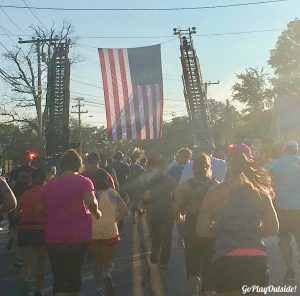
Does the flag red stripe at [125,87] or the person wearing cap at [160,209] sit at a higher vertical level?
the flag red stripe at [125,87]

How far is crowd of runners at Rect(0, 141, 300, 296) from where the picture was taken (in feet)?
12.4

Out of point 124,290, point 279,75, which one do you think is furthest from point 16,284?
point 279,75

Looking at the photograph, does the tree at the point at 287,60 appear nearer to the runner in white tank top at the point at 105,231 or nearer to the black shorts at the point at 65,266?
the runner in white tank top at the point at 105,231

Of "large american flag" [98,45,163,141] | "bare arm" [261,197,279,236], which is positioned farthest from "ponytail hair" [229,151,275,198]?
"large american flag" [98,45,163,141]

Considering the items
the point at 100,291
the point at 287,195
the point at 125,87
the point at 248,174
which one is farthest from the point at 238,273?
the point at 125,87

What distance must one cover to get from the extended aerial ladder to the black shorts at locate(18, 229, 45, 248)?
3061 cm

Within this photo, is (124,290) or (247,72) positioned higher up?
(247,72)

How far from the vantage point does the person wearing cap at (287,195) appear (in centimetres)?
721

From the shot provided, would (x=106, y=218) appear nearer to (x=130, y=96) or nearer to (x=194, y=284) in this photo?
(x=194, y=284)

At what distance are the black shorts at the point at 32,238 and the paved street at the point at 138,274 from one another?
2.27ft

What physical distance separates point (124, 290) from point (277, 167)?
2.65m

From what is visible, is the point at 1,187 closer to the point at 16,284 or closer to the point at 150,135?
the point at 16,284

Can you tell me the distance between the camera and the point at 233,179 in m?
3.91

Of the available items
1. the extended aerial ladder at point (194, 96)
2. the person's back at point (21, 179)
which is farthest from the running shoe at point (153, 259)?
the extended aerial ladder at point (194, 96)
